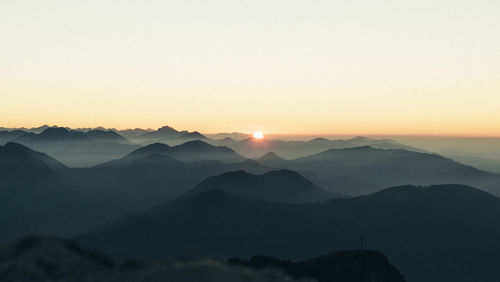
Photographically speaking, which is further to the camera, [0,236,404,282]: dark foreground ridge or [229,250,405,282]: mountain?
[229,250,405,282]: mountain

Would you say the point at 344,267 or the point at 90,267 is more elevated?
the point at 90,267

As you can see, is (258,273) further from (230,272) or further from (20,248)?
(20,248)

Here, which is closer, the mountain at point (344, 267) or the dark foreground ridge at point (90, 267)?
the dark foreground ridge at point (90, 267)

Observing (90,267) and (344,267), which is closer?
(90,267)

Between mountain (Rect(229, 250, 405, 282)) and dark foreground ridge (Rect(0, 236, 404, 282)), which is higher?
dark foreground ridge (Rect(0, 236, 404, 282))

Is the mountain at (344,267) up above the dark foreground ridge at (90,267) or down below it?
below

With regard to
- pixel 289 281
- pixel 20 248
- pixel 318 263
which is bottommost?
pixel 318 263

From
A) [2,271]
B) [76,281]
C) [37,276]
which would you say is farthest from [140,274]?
[2,271]

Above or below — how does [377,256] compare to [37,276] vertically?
below
